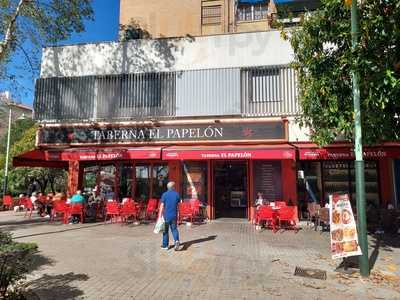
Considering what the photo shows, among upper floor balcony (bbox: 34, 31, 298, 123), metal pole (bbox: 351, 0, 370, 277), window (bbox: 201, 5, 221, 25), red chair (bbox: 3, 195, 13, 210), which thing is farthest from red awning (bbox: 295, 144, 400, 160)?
window (bbox: 201, 5, 221, 25)

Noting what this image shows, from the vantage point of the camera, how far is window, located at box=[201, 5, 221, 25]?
37.3m

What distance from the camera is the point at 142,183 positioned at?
53.0 feet

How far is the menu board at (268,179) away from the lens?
14500mm

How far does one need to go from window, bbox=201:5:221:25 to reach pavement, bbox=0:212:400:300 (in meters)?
29.7

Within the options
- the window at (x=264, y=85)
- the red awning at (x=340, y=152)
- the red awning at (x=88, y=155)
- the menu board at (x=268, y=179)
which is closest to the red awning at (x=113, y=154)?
the red awning at (x=88, y=155)

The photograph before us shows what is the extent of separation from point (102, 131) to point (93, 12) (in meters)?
4.91

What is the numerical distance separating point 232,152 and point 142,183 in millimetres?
5173

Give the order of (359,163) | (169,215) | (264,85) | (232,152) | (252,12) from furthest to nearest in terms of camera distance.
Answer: (252,12), (264,85), (232,152), (169,215), (359,163)

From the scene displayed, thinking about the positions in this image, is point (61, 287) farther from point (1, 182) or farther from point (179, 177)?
point (1, 182)

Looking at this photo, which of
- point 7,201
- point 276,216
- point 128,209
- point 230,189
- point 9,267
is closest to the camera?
point 9,267

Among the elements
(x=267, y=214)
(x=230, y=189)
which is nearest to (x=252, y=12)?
(x=230, y=189)

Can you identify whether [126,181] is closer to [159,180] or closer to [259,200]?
[159,180]

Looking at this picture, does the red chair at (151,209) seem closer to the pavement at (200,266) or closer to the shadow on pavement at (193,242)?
the pavement at (200,266)

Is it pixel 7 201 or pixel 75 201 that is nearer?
pixel 75 201
